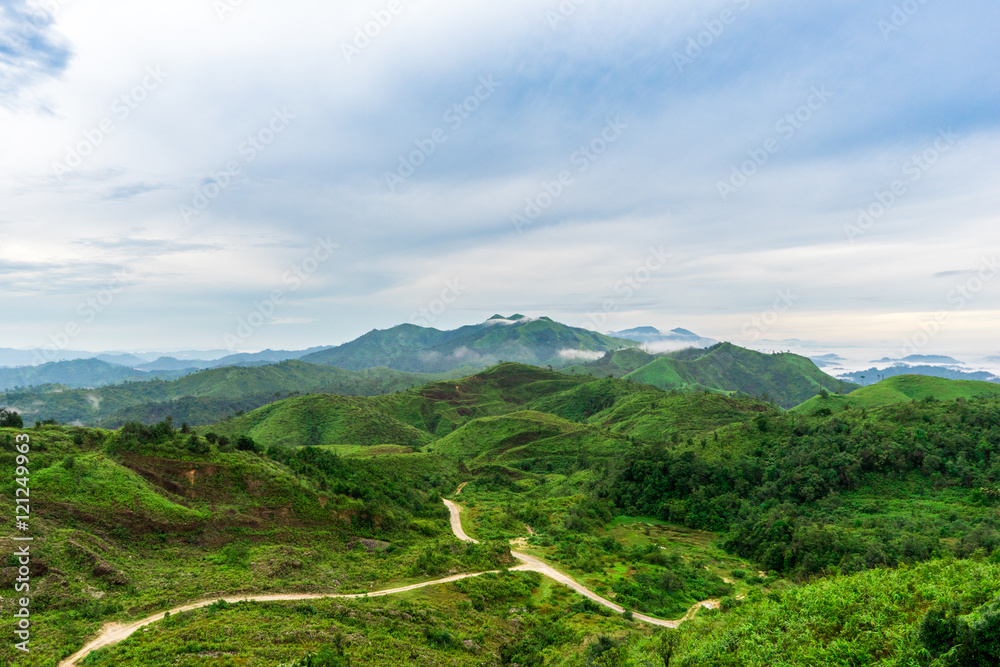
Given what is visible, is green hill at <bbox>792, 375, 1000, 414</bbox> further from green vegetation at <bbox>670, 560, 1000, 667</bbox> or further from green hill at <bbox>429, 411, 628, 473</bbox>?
green vegetation at <bbox>670, 560, 1000, 667</bbox>

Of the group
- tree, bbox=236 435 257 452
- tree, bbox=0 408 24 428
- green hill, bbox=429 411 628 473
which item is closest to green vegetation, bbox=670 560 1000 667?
tree, bbox=236 435 257 452

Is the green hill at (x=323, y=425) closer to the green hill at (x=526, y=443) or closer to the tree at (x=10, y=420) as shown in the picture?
the green hill at (x=526, y=443)

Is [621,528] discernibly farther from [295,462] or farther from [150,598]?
[150,598]

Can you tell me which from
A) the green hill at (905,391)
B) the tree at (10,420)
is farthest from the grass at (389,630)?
the green hill at (905,391)

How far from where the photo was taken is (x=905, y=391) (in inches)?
5915

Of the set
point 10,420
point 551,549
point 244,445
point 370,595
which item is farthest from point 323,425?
point 370,595

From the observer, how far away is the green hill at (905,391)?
140225 mm

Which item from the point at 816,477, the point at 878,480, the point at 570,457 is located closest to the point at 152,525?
the point at 816,477

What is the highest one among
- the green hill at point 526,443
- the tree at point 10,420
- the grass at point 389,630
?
the tree at point 10,420

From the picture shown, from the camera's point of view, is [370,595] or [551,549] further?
[551,549]

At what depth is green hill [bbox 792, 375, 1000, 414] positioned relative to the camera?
140 metres

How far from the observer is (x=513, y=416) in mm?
165625

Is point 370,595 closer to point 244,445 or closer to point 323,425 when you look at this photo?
point 244,445

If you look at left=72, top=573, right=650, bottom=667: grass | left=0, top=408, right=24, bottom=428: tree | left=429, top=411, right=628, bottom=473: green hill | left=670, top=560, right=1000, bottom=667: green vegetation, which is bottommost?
left=429, top=411, right=628, bottom=473: green hill
